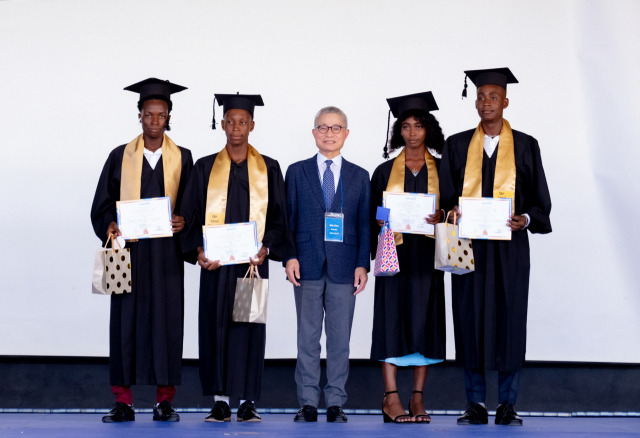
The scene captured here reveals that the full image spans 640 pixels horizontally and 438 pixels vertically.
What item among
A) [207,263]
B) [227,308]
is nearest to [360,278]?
[227,308]

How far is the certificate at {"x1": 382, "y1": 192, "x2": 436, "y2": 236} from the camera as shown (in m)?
5.78

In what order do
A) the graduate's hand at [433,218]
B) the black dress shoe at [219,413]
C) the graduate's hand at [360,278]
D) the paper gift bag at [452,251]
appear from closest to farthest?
the paper gift bag at [452,251] < the black dress shoe at [219,413] < the graduate's hand at [433,218] < the graduate's hand at [360,278]

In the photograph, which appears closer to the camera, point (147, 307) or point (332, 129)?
point (147, 307)

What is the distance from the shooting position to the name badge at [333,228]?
19.1 feet

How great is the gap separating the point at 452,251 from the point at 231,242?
4.06ft

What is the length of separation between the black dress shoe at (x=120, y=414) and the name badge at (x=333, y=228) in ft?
4.86

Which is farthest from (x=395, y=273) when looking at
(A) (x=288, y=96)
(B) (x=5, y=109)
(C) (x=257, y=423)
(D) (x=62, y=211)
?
(B) (x=5, y=109)

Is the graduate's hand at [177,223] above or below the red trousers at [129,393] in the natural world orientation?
above

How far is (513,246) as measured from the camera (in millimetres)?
5680

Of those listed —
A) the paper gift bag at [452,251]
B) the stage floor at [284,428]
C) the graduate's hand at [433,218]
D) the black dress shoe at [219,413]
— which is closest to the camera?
the stage floor at [284,428]

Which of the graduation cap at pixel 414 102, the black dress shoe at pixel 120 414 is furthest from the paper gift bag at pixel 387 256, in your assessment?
the black dress shoe at pixel 120 414

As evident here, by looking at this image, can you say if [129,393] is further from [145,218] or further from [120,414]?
[145,218]

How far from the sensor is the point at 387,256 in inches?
222

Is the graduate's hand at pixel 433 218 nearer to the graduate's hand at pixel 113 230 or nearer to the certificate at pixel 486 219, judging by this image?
the certificate at pixel 486 219
